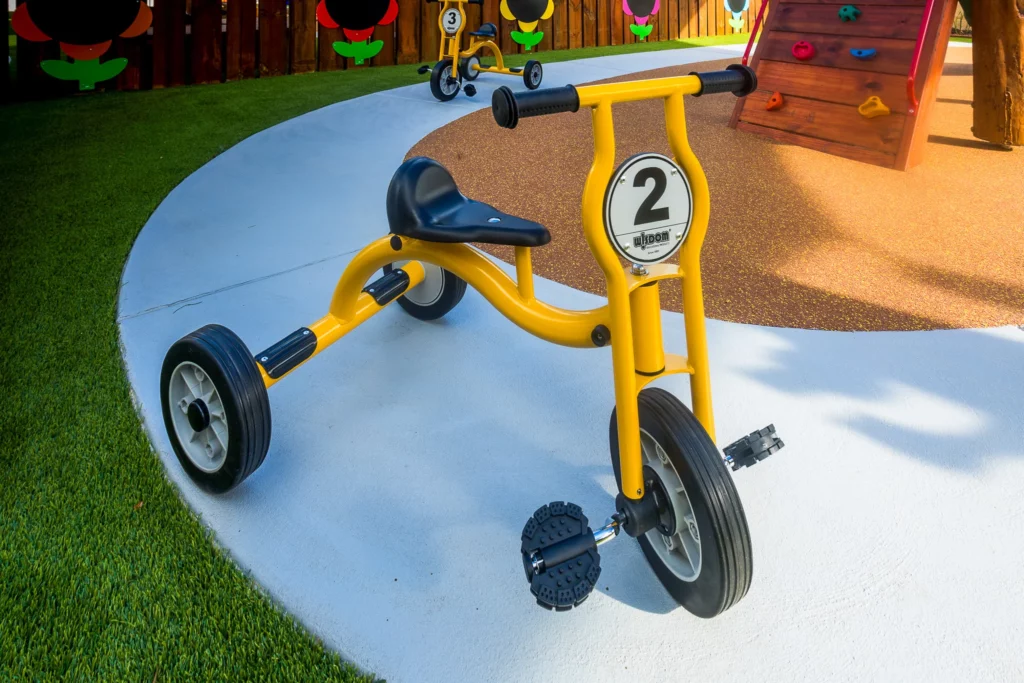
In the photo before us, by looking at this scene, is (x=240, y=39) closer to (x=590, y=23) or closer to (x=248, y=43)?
(x=248, y=43)

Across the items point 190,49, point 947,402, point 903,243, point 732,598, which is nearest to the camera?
point 732,598

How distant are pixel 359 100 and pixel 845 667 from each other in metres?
5.83

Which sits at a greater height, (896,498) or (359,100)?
(359,100)

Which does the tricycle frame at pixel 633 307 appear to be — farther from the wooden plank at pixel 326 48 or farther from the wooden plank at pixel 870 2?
the wooden plank at pixel 326 48

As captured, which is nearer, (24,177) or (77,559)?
(77,559)

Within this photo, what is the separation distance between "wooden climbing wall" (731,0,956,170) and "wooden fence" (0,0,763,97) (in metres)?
4.16

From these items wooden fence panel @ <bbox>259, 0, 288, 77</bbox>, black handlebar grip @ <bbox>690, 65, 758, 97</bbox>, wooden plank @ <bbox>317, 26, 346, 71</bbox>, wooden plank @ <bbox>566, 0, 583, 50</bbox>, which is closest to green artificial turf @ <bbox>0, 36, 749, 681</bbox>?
black handlebar grip @ <bbox>690, 65, 758, 97</bbox>

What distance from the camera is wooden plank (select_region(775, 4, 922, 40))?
451 cm

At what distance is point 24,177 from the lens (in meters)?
4.09

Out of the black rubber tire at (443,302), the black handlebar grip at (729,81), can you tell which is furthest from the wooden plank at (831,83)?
the black handlebar grip at (729,81)

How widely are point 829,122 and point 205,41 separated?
17.3 feet

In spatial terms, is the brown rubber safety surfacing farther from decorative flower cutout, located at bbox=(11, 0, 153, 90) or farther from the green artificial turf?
decorative flower cutout, located at bbox=(11, 0, 153, 90)

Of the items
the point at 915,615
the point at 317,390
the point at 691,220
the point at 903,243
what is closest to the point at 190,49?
the point at 317,390

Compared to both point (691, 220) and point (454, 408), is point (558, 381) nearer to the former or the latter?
point (454, 408)
